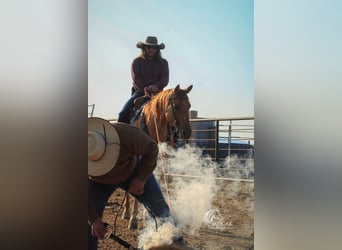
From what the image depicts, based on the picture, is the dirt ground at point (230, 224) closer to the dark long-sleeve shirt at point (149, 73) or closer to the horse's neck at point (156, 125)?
the horse's neck at point (156, 125)

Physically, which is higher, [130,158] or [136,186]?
[130,158]

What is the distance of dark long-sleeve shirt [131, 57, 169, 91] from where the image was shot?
2.13 meters

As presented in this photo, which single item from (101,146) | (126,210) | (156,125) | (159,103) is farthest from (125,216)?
(159,103)

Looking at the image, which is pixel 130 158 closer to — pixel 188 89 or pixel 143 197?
pixel 143 197

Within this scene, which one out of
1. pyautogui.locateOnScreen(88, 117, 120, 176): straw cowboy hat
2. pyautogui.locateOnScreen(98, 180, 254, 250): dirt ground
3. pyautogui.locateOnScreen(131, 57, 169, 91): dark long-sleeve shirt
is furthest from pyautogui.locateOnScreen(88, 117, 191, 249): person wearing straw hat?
pyautogui.locateOnScreen(98, 180, 254, 250): dirt ground

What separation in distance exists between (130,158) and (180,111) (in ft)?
1.30

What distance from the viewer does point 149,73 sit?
85.2 inches

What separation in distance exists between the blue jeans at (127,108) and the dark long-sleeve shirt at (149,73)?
3 centimetres

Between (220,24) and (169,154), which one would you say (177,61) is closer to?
(220,24)
